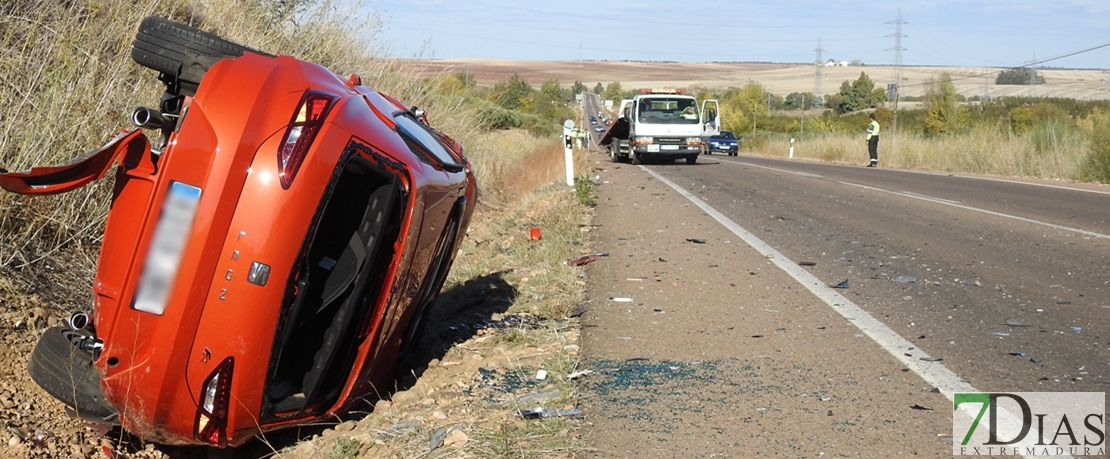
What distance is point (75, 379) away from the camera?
389 centimetres

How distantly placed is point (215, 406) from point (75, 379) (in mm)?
608

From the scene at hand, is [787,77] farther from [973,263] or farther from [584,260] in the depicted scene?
[584,260]

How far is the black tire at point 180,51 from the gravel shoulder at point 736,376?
2.28 m

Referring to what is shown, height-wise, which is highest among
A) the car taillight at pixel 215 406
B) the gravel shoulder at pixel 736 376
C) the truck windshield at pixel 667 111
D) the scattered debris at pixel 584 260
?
the truck windshield at pixel 667 111

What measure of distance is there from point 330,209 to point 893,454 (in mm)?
2751

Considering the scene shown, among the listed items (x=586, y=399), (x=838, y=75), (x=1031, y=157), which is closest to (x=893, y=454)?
(x=586, y=399)

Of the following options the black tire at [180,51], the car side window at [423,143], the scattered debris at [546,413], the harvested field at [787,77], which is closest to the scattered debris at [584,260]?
the car side window at [423,143]

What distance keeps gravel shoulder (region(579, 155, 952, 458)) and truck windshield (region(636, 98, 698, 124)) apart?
18964 mm

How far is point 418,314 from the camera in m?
5.16

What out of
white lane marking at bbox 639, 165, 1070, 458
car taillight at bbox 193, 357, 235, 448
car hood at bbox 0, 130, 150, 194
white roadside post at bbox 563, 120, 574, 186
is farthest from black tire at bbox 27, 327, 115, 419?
white roadside post at bbox 563, 120, 574, 186

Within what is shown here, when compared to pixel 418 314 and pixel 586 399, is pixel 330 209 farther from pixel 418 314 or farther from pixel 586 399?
pixel 586 399

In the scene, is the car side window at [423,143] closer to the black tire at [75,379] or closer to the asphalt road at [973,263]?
the black tire at [75,379]

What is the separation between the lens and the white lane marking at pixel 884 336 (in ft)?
15.0

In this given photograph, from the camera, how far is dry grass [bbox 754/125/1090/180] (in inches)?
856
